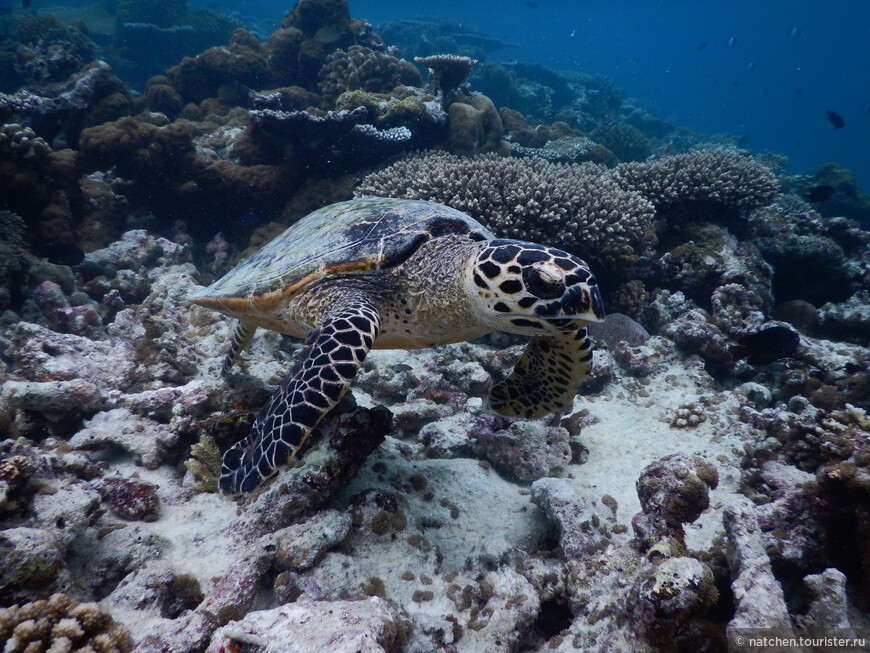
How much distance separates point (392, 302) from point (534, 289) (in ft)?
4.51

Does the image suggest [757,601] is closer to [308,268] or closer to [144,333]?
[308,268]

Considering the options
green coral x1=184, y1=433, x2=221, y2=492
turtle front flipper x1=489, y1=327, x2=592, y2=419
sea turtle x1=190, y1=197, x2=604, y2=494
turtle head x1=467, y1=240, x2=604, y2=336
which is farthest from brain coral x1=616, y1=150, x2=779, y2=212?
green coral x1=184, y1=433, x2=221, y2=492

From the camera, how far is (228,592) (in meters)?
2.17

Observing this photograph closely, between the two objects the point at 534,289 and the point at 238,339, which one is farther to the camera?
the point at 238,339

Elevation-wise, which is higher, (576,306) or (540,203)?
(540,203)

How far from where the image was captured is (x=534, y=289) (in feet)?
8.21

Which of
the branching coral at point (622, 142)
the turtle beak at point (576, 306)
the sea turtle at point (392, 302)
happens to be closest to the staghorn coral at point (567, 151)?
the branching coral at point (622, 142)

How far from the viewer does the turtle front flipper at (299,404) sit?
240 centimetres

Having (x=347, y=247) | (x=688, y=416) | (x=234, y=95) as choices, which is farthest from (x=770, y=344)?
(x=234, y=95)

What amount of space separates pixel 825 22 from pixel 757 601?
166 m

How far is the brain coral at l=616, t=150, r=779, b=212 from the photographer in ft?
24.9

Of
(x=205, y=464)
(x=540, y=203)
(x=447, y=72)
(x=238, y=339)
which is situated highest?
(x=447, y=72)

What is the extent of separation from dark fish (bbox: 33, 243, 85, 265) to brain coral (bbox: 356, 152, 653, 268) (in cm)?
494

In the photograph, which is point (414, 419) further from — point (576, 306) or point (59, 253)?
point (59, 253)
